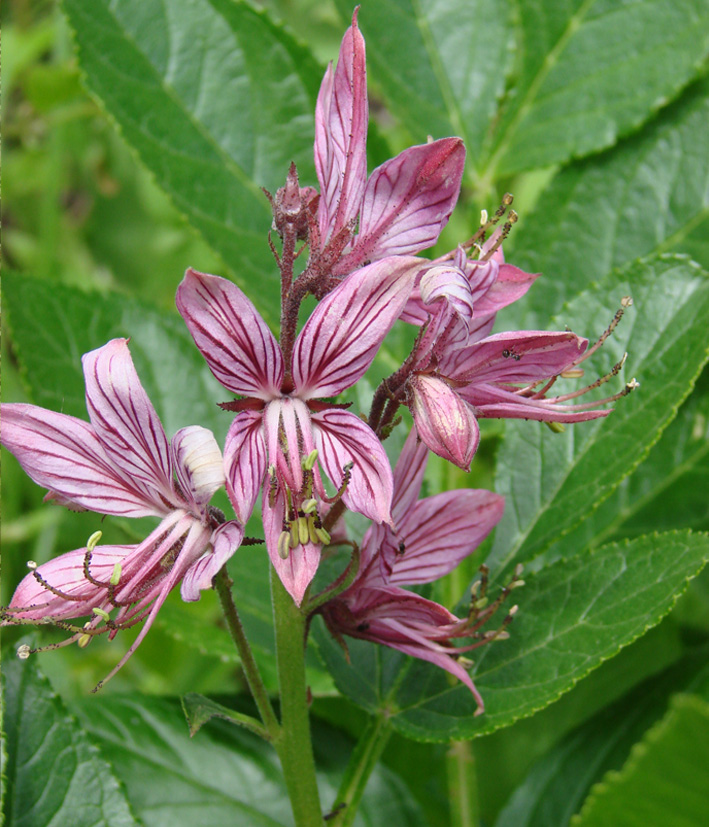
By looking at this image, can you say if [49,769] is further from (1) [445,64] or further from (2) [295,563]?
(1) [445,64]

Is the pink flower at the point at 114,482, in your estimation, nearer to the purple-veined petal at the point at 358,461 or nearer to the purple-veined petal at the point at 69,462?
the purple-veined petal at the point at 69,462

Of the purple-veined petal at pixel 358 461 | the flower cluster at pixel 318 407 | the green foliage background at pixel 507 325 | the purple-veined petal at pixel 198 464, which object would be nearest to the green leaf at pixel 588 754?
the green foliage background at pixel 507 325

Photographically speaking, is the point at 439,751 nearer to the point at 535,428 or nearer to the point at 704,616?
the point at 704,616

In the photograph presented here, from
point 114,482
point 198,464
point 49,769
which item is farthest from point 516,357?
point 49,769

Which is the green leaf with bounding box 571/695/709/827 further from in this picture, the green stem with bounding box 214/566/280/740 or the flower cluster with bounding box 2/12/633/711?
the green stem with bounding box 214/566/280/740

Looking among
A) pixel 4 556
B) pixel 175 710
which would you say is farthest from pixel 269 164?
pixel 4 556

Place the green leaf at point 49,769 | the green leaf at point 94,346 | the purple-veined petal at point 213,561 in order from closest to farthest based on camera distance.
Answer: the purple-veined petal at point 213,561 → the green leaf at point 49,769 → the green leaf at point 94,346

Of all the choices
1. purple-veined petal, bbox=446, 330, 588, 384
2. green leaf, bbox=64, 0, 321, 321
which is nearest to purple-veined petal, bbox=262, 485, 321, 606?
purple-veined petal, bbox=446, 330, 588, 384
